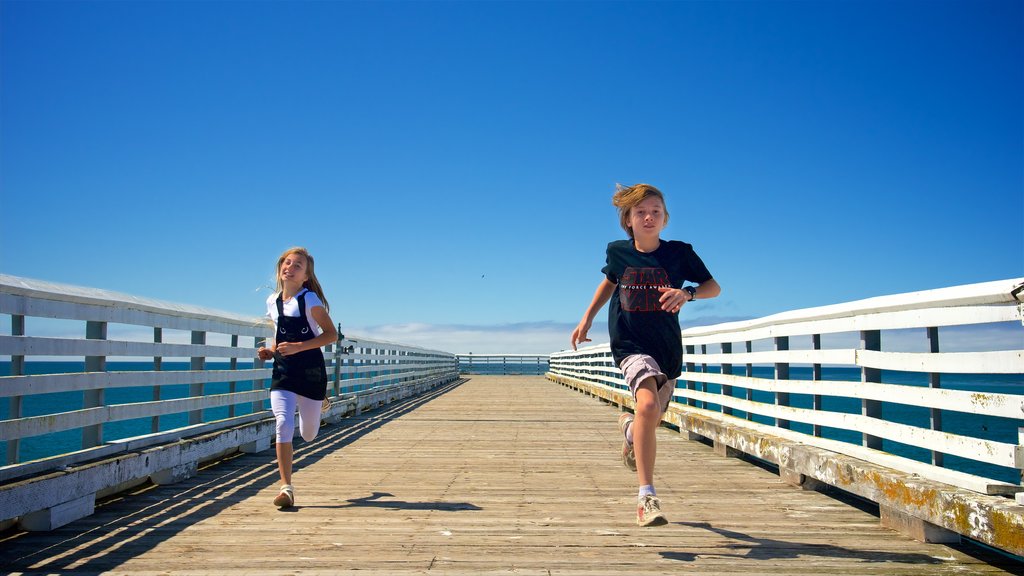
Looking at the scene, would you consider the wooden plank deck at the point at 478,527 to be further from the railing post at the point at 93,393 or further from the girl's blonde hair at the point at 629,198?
the girl's blonde hair at the point at 629,198

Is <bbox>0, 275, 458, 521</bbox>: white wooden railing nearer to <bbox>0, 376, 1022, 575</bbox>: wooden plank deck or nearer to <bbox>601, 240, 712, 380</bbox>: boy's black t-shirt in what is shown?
<bbox>0, 376, 1022, 575</bbox>: wooden plank deck

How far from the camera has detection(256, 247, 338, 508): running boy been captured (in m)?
4.91

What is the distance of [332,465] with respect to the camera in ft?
22.1

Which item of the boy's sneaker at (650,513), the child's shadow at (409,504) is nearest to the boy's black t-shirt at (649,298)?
the boy's sneaker at (650,513)

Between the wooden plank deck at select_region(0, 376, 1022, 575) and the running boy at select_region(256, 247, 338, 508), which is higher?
the running boy at select_region(256, 247, 338, 508)

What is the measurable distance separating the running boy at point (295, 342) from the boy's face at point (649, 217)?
6.83 feet

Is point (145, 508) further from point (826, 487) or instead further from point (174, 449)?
point (826, 487)

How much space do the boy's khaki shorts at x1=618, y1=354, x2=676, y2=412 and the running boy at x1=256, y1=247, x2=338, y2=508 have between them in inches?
78.6

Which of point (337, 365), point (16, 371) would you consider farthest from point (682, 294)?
point (337, 365)

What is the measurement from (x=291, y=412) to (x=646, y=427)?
2.38m

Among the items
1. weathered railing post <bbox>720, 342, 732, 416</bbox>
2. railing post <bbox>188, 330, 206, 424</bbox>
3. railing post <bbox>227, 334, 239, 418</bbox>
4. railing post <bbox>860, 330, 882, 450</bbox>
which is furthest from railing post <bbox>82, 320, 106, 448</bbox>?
weathered railing post <bbox>720, 342, 732, 416</bbox>

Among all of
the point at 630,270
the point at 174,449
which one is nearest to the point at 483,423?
the point at 174,449

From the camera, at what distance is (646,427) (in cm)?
387

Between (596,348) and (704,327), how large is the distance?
32.9ft
